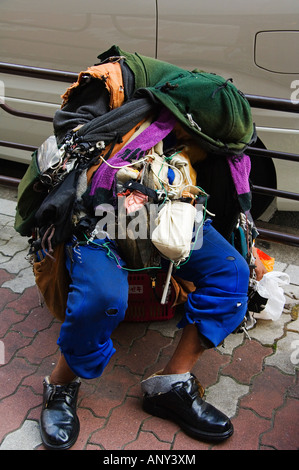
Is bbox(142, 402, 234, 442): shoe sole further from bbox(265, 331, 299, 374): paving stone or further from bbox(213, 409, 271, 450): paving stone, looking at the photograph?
bbox(265, 331, 299, 374): paving stone

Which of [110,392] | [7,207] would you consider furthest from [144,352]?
[7,207]

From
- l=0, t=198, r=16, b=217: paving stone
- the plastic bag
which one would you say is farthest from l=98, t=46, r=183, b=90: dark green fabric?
l=0, t=198, r=16, b=217: paving stone

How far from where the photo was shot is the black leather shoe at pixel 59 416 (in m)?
2.23

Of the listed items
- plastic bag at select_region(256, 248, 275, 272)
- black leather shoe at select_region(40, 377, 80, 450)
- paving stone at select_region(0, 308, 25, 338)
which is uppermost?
plastic bag at select_region(256, 248, 275, 272)

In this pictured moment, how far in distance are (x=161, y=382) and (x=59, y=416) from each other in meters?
0.47

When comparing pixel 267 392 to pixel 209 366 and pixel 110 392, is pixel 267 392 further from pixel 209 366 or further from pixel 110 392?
pixel 110 392

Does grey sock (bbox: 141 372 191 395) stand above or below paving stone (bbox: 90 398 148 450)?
above

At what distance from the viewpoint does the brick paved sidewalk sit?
2.29 metres

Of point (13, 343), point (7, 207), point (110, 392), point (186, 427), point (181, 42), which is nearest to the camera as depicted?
point (186, 427)

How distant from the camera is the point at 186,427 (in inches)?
90.8

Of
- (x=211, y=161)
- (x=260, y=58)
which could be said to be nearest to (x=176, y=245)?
(x=211, y=161)

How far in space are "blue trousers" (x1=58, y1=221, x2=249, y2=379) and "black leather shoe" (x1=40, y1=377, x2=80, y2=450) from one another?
25 cm
